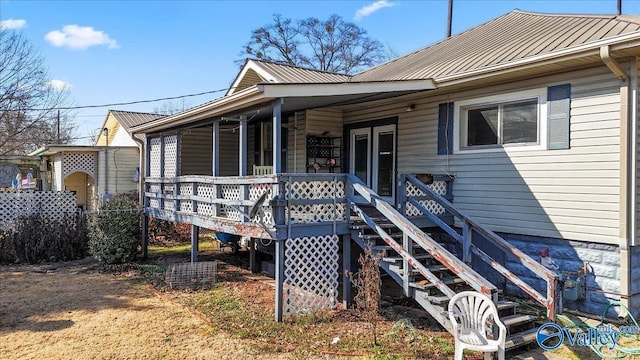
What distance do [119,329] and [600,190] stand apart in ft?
21.2

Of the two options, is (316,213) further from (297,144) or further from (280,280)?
(297,144)

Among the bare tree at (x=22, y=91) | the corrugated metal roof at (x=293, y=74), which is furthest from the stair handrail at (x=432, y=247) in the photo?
the bare tree at (x=22, y=91)

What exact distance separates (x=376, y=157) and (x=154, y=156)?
533 cm

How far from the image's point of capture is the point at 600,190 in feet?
19.2

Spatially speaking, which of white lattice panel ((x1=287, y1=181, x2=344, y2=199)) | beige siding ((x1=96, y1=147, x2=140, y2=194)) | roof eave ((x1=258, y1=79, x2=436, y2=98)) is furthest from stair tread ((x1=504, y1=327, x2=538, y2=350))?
beige siding ((x1=96, y1=147, x2=140, y2=194))

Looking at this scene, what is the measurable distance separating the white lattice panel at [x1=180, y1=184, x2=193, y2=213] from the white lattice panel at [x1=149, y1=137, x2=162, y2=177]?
5.41 feet

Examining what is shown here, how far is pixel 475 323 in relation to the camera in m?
4.53

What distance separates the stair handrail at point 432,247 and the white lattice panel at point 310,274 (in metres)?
0.81

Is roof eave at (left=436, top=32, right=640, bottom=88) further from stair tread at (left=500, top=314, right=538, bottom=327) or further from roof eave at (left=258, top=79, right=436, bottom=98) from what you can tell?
stair tread at (left=500, top=314, right=538, bottom=327)

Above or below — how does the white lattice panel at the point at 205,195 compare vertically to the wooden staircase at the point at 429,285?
above

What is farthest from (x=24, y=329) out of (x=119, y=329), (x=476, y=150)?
(x=476, y=150)

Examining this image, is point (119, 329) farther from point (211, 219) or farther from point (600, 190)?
point (600, 190)

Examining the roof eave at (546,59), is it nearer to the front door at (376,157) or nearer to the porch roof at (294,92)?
the porch roof at (294,92)

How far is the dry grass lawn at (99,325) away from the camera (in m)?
4.84
